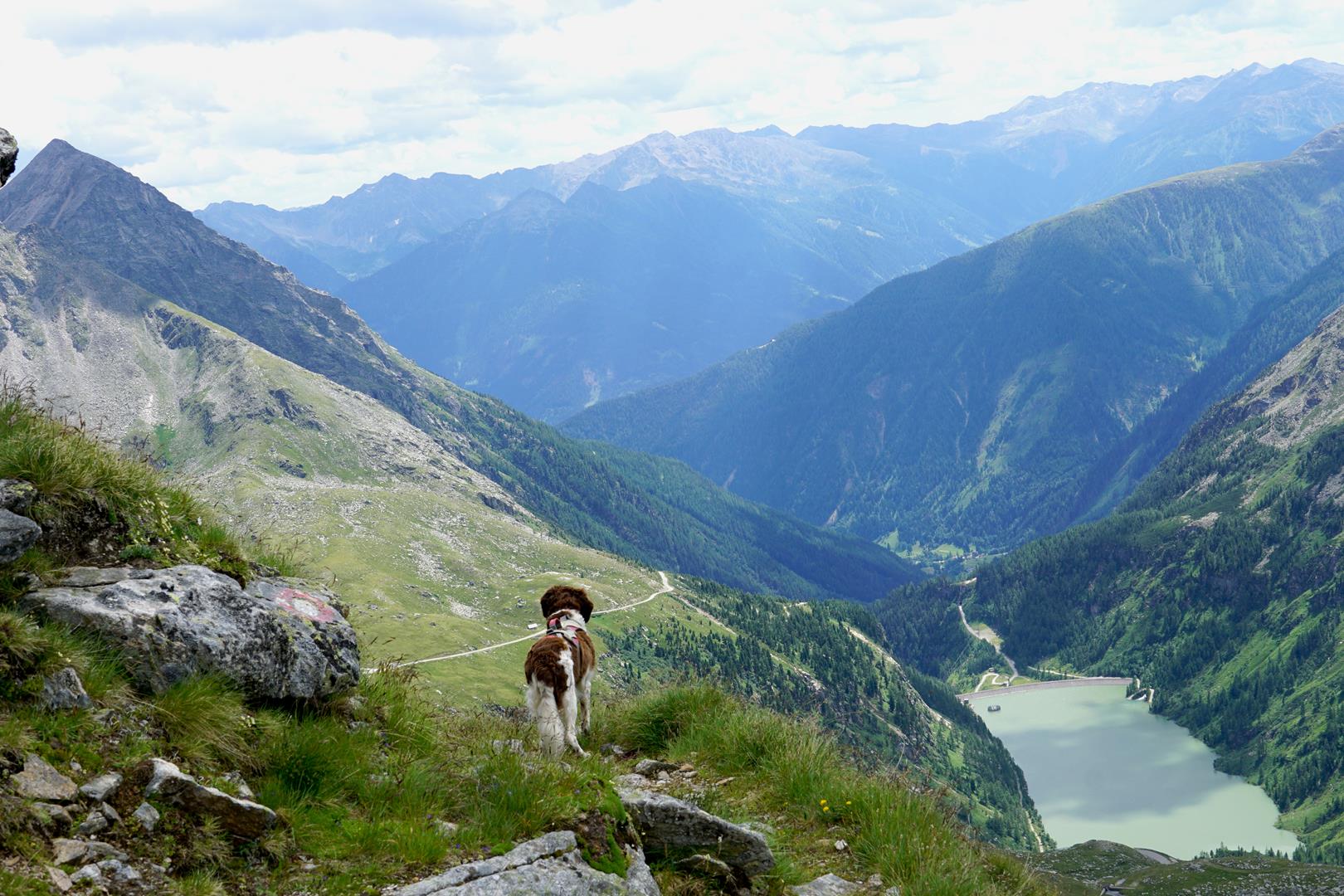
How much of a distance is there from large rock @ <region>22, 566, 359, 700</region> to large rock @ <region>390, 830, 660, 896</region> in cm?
406

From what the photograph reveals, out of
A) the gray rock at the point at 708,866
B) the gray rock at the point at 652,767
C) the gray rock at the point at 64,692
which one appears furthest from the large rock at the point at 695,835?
the gray rock at the point at 64,692

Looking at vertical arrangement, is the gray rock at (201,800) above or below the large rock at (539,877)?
above

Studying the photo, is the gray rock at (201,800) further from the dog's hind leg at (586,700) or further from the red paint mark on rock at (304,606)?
the dog's hind leg at (586,700)

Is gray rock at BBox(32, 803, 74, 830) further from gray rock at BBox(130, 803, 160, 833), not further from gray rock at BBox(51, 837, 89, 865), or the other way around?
gray rock at BBox(130, 803, 160, 833)

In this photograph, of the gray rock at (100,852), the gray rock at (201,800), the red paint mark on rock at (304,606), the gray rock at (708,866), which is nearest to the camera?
the gray rock at (100,852)

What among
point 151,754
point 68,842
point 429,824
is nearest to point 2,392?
point 151,754

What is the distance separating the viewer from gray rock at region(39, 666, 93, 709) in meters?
9.78

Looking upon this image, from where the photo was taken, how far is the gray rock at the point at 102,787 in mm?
9180

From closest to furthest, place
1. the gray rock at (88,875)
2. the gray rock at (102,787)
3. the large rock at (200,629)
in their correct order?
1. the gray rock at (88,875)
2. the gray rock at (102,787)
3. the large rock at (200,629)

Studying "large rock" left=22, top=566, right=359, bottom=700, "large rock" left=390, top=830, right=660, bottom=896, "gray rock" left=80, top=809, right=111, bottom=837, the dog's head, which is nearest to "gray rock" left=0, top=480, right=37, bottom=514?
"large rock" left=22, top=566, right=359, bottom=700

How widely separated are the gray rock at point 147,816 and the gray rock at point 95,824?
25cm

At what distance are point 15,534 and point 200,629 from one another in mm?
2325

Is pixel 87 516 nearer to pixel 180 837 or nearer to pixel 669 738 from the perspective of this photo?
pixel 180 837

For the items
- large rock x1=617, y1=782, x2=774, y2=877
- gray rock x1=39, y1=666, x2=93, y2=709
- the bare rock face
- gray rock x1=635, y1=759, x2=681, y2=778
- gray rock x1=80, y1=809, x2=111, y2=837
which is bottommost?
gray rock x1=635, y1=759, x2=681, y2=778
